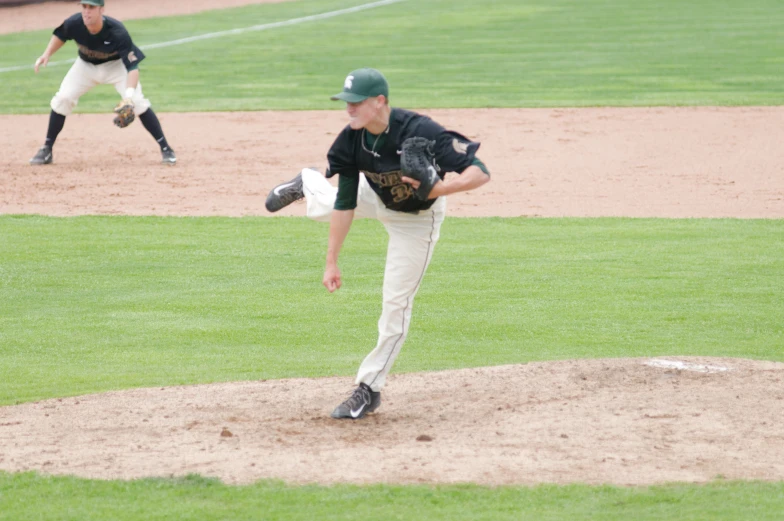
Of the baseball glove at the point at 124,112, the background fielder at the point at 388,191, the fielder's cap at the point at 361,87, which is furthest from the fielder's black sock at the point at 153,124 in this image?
the fielder's cap at the point at 361,87

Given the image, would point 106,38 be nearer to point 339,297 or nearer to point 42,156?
point 42,156

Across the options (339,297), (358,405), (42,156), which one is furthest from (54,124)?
A: (358,405)

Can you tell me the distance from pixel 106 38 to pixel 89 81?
83cm

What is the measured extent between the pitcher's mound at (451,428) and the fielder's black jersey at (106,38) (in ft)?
24.0

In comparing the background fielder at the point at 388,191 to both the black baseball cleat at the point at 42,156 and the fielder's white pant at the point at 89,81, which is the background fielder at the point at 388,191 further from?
the black baseball cleat at the point at 42,156

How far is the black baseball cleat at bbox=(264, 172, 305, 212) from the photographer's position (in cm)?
643

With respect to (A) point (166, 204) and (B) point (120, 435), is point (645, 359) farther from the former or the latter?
(A) point (166, 204)

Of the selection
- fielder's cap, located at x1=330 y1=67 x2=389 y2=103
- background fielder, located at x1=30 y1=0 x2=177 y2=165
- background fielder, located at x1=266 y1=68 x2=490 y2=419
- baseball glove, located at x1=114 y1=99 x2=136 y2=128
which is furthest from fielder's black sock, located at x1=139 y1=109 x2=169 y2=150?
fielder's cap, located at x1=330 y1=67 x2=389 y2=103

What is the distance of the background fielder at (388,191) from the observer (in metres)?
5.09

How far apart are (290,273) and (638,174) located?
562cm

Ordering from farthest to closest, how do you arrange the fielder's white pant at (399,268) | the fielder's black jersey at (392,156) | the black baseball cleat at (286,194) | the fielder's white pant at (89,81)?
the fielder's white pant at (89,81) < the black baseball cleat at (286,194) < the fielder's white pant at (399,268) < the fielder's black jersey at (392,156)

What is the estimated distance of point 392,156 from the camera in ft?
17.2

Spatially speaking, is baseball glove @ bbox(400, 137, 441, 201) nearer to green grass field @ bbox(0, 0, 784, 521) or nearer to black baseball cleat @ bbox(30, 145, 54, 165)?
green grass field @ bbox(0, 0, 784, 521)

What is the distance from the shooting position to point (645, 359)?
646 cm
